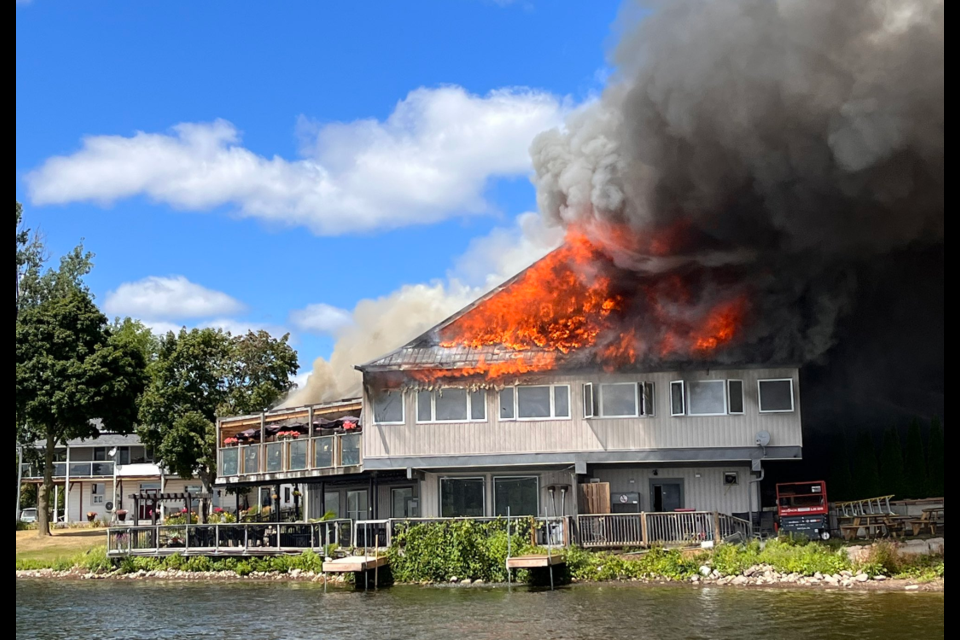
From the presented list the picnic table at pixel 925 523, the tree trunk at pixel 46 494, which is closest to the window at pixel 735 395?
the picnic table at pixel 925 523

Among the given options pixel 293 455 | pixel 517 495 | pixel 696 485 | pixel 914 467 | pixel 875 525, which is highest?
pixel 293 455

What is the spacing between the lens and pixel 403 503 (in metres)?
38.0

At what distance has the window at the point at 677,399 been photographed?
33.8 meters

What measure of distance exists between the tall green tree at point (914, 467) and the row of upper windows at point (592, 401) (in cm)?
712

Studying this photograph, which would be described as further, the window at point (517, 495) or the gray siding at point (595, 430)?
the window at point (517, 495)

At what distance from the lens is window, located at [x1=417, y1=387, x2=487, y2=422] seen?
34750 millimetres

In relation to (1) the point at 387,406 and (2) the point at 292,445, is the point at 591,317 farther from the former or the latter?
(2) the point at 292,445

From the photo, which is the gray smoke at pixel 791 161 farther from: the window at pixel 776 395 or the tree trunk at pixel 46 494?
the tree trunk at pixel 46 494

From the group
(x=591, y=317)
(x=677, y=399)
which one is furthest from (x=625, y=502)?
(x=591, y=317)

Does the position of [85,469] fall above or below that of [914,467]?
above

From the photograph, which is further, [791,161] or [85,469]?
A: [85,469]

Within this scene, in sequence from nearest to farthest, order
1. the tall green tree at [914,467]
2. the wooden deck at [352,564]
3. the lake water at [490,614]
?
the lake water at [490,614]
the wooden deck at [352,564]
the tall green tree at [914,467]

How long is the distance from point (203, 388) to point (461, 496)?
2172 centimetres

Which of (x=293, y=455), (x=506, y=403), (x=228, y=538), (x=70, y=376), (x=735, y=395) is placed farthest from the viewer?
(x=70, y=376)
